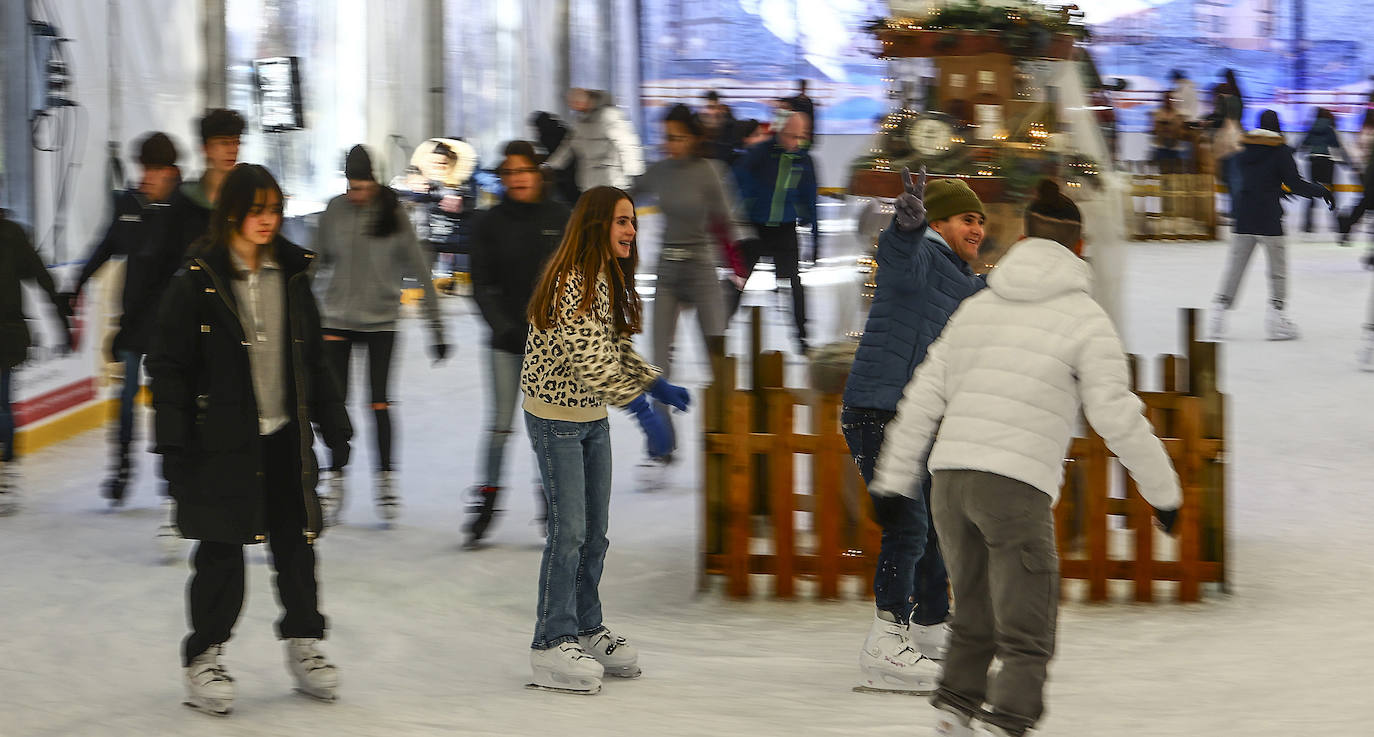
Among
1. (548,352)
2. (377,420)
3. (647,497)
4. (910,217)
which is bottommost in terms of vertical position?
(647,497)

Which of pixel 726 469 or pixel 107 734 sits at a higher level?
pixel 726 469

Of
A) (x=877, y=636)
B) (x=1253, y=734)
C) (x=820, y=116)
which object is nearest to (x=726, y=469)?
(x=877, y=636)

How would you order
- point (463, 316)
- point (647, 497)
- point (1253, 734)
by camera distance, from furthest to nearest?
A: point (463, 316)
point (647, 497)
point (1253, 734)

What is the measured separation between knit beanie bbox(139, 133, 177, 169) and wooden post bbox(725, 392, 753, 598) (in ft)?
8.58

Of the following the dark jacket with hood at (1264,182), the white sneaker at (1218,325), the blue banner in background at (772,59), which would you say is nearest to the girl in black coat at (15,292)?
the white sneaker at (1218,325)

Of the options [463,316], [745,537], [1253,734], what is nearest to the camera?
[1253,734]

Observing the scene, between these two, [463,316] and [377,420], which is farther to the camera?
[463,316]

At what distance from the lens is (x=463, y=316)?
1411 cm

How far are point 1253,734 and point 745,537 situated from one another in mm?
2013

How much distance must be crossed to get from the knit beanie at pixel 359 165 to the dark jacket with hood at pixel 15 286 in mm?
1333

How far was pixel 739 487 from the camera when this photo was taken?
569 cm

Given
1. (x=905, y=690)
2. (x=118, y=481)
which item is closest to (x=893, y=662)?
(x=905, y=690)

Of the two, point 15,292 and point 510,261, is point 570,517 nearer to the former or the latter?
point 510,261

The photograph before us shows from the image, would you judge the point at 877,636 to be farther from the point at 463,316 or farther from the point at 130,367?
the point at 463,316
